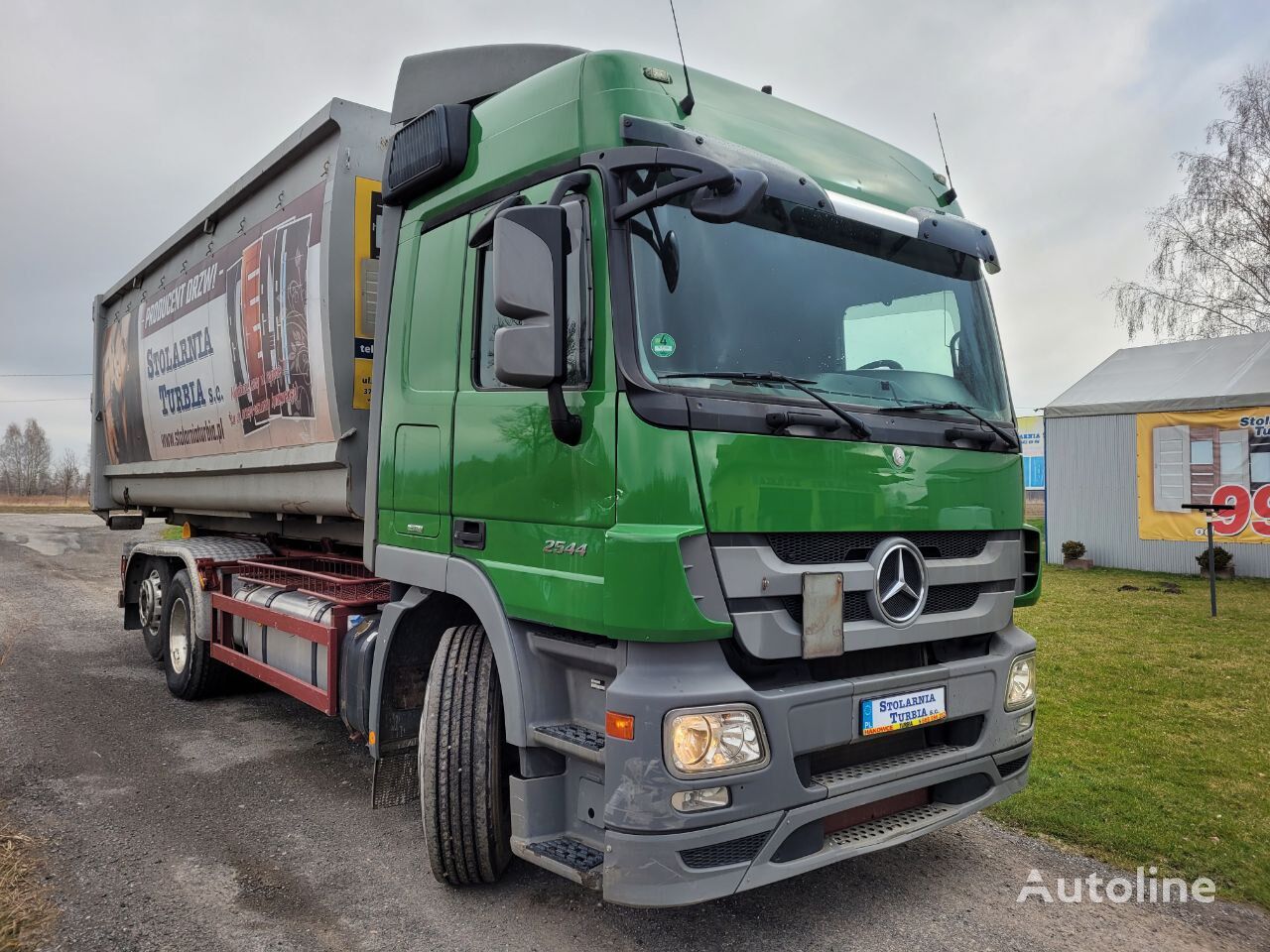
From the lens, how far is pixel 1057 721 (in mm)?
6035

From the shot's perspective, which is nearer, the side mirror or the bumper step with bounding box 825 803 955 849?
the side mirror

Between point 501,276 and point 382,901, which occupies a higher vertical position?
point 501,276

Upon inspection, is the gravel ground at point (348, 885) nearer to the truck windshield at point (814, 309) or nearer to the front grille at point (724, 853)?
the front grille at point (724, 853)

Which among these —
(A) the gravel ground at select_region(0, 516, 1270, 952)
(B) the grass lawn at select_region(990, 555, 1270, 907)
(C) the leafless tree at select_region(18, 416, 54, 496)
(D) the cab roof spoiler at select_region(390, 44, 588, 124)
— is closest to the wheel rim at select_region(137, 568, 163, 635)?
(A) the gravel ground at select_region(0, 516, 1270, 952)

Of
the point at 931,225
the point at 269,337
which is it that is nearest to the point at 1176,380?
the point at 931,225

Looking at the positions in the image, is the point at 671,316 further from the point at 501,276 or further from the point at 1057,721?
the point at 1057,721

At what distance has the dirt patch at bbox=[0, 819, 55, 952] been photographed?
312 centimetres

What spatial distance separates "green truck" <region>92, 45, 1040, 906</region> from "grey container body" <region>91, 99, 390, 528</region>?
A: 1.6 inches

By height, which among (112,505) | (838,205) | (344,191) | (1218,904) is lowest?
(1218,904)

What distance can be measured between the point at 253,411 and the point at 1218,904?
18.4 ft

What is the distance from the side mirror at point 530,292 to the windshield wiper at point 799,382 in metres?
0.45

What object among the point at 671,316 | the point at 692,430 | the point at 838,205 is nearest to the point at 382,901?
the point at 692,430

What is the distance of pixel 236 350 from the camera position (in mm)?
5801

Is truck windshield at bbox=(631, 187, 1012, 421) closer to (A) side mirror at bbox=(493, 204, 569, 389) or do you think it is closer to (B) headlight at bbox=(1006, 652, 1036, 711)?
(A) side mirror at bbox=(493, 204, 569, 389)
